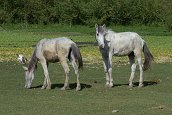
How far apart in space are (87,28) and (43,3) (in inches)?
492

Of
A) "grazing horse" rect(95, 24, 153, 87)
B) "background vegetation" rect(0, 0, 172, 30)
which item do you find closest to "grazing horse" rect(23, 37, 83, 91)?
"grazing horse" rect(95, 24, 153, 87)

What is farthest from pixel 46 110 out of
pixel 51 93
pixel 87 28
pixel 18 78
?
pixel 87 28

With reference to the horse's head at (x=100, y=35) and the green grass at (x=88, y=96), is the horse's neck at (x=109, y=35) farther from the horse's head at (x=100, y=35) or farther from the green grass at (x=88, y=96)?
the green grass at (x=88, y=96)

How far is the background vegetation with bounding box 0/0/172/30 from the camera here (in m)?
81.8

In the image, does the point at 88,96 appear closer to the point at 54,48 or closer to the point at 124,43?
the point at 54,48

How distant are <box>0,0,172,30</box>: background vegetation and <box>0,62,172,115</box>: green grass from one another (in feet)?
193

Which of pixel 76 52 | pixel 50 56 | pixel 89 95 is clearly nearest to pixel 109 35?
pixel 76 52

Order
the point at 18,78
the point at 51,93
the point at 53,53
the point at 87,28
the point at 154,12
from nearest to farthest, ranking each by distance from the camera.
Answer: the point at 51,93, the point at 53,53, the point at 18,78, the point at 87,28, the point at 154,12

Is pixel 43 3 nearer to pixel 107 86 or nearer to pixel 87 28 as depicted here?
pixel 87 28

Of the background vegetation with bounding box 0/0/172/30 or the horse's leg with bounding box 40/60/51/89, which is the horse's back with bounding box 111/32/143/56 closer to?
the horse's leg with bounding box 40/60/51/89

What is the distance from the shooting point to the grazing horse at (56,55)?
1789cm

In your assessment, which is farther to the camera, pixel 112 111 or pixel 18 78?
pixel 18 78

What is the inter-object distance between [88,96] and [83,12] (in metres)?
66.2

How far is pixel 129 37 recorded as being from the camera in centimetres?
1909
